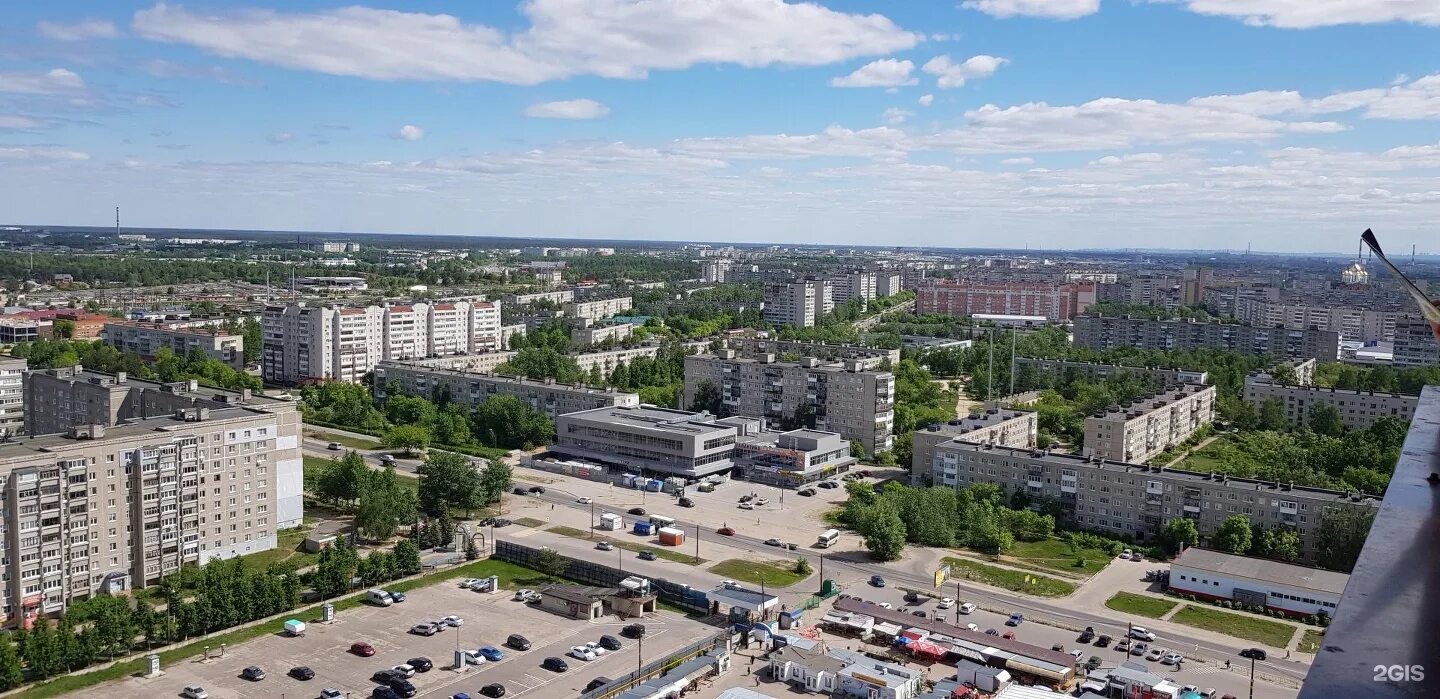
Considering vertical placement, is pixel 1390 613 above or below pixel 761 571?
above

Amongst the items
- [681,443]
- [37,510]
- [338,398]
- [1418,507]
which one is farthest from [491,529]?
[1418,507]

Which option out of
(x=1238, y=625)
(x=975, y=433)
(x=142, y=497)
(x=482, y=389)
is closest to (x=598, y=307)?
(x=482, y=389)

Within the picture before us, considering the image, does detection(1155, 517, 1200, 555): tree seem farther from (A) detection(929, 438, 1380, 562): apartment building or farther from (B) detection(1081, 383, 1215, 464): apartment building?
(B) detection(1081, 383, 1215, 464): apartment building

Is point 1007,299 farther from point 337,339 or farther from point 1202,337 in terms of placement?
point 337,339

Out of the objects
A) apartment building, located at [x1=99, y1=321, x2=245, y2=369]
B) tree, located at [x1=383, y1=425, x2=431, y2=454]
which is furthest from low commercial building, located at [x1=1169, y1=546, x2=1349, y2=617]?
apartment building, located at [x1=99, y1=321, x2=245, y2=369]

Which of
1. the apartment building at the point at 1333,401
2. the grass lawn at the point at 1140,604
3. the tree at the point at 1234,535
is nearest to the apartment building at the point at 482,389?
the grass lawn at the point at 1140,604

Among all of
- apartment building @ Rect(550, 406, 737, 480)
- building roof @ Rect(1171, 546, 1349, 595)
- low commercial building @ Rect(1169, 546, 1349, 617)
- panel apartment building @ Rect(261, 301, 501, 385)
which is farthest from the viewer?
panel apartment building @ Rect(261, 301, 501, 385)
